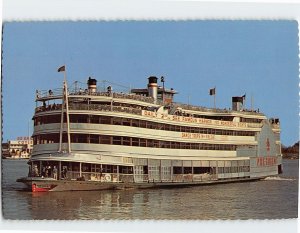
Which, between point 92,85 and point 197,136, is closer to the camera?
point 92,85

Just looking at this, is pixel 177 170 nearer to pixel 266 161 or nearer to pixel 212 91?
pixel 266 161

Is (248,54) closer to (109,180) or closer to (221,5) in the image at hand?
(221,5)

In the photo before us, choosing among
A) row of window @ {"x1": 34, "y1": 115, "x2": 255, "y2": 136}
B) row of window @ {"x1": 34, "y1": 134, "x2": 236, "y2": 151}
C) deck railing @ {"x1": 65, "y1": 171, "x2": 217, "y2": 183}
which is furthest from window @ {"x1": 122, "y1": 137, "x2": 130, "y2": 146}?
deck railing @ {"x1": 65, "y1": 171, "x2": 217, "y2": 183}

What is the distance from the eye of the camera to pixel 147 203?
7508 millimetres

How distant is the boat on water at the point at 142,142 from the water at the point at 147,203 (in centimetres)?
24

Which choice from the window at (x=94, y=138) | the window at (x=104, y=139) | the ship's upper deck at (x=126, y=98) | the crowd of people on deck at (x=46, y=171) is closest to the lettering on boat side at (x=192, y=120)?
the ship's upper deck at (x=126, y=98)

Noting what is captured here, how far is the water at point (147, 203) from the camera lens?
7055 mm

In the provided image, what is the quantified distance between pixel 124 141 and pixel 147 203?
93 cm

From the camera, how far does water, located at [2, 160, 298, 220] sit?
7055 mm

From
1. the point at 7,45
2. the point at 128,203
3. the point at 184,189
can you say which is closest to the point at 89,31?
the point at 7,45

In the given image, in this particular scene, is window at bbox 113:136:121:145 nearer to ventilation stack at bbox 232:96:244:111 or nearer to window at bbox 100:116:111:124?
window at bbox 100:116:111:124

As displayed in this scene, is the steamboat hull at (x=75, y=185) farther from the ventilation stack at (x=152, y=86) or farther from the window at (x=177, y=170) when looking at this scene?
the ventilation stack at (x=152, y=86)

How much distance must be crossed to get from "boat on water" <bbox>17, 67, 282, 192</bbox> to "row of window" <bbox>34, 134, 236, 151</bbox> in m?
0.01

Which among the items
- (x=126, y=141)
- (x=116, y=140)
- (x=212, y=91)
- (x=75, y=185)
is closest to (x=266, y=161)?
(x=212, y=91)
